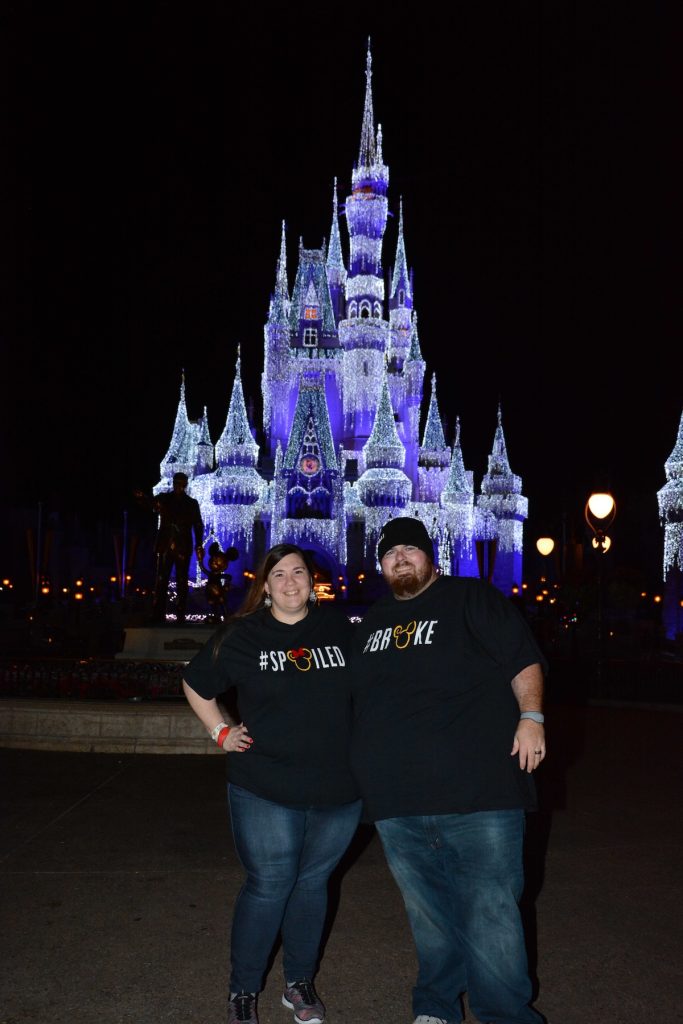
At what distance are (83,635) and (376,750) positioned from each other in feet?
73.0

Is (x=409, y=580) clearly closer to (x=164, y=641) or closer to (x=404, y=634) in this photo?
(x=404, y=634)

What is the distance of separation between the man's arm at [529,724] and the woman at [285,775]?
32.4 inches

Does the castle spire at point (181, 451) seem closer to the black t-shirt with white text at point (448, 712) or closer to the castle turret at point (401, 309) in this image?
the castle turret at point (401, 309)

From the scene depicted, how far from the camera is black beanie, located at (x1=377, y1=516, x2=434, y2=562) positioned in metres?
4.07

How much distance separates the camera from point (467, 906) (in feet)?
12.1

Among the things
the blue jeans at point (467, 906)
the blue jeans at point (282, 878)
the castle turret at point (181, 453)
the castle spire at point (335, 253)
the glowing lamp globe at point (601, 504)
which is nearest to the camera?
the blue jeans at point (467, 906)

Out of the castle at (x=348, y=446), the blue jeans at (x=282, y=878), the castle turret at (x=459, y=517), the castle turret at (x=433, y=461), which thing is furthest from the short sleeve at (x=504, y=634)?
the castle turret at (x=433, y=461)

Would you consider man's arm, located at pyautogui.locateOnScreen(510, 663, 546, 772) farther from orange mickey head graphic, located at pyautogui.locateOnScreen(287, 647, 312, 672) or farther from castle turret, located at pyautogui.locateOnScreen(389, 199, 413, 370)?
castle turret, located at pyautogui.locateOnScreen(389, 199, 413, 370)

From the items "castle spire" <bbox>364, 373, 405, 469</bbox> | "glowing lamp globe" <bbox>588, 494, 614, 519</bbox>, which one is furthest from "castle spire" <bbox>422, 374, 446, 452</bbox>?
"glowing lamp globe" <bbox>588, 494, 614, 519</bbox>

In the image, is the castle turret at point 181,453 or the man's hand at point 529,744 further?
the castle turret at point 181,453

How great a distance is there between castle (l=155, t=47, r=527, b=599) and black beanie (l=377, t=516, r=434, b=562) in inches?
2056

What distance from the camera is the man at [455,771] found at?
Answer: 3641 mm

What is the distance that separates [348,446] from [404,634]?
6783 centimetres

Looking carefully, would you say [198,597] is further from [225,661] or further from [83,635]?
[225,661]
